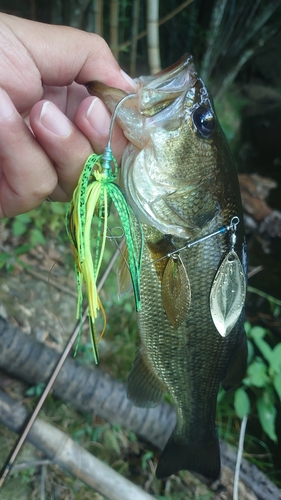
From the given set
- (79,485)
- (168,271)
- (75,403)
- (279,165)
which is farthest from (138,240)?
(279,165)

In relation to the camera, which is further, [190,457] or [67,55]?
[190,457]

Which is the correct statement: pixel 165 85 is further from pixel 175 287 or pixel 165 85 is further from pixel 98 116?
pixel 175 287

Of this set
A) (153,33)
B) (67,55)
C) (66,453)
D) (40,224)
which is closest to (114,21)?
(153,33)

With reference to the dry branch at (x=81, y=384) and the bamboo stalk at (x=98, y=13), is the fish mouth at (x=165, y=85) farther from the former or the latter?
the bamboo stalk at (x=98, y=13)

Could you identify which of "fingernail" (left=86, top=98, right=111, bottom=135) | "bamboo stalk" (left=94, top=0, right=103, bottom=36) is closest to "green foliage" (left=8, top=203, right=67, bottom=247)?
"fingernail" (left=86, top=98, right=111, bottom=135)

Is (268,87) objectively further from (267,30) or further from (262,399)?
(262,399)
